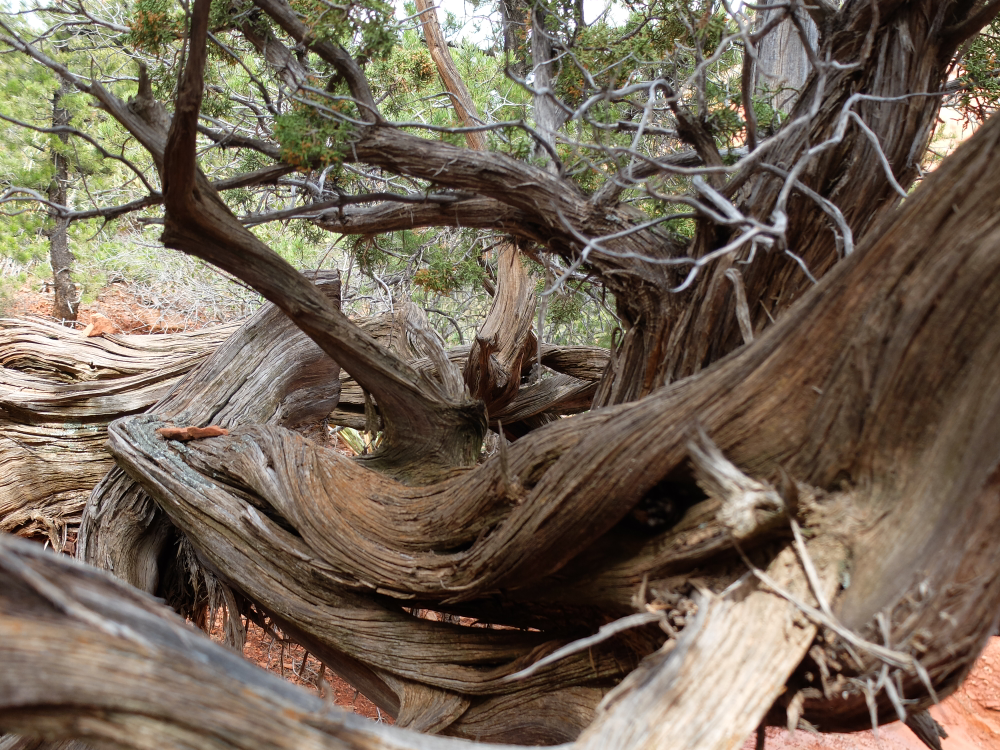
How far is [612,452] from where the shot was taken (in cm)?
236

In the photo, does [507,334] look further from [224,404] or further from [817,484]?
[817,484]

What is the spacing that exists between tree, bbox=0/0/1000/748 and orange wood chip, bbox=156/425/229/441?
8cm

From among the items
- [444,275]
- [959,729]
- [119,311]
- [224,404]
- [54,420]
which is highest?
[119,311]

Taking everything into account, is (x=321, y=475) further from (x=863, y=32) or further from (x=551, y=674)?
(x=863, y=32)

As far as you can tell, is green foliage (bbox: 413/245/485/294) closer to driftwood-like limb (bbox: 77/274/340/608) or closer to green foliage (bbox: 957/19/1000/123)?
driftwood-like limb (bbox: 77/274/340/608)

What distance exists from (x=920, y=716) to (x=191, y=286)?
29.1ft

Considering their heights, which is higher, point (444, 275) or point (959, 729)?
point (444, 275)

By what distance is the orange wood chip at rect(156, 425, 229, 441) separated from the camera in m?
4.11

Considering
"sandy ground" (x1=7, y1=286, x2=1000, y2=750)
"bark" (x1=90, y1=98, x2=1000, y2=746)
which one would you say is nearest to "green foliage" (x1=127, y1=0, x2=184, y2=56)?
"bark" (x1=90, y1=98, x2=1000, y2=746)

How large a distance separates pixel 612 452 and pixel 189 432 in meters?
2.69

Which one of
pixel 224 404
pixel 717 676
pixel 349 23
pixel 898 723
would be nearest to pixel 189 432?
pixel 224 404

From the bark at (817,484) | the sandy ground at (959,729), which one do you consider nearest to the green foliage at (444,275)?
the bark at (817,484)

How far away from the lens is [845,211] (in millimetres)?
3129

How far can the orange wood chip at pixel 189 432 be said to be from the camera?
162 inches
